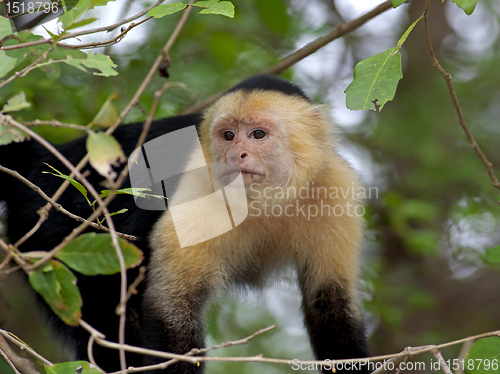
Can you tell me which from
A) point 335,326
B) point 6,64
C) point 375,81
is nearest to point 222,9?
point 375,81

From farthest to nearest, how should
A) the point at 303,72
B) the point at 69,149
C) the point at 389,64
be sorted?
the point at 303,72 → the point at 69,149 → the point at 389,64

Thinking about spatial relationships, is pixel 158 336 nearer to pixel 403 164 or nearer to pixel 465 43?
pixel 403 164

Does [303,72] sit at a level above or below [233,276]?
above

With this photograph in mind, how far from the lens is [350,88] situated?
83.9 inches

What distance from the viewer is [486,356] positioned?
190 cm

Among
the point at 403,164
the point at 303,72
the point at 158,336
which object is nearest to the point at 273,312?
the point at 403,164

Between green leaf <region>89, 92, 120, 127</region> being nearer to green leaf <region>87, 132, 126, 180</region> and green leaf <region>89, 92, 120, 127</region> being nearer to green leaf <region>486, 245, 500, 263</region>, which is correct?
green leaf <region>87, 132, 126, 180</region>

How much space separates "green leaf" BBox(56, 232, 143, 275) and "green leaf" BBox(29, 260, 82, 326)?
34 mm

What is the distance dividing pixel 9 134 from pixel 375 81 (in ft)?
4.63

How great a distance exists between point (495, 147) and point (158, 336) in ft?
15.7

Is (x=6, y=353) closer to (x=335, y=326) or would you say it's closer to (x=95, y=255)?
(x=95, y=255)

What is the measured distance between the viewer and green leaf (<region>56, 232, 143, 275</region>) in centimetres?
134

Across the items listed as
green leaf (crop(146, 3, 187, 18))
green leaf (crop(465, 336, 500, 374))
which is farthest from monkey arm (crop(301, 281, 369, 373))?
green leaf (crop(146, 3, 187, 18))

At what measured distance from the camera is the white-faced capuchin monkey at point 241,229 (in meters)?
2.77
